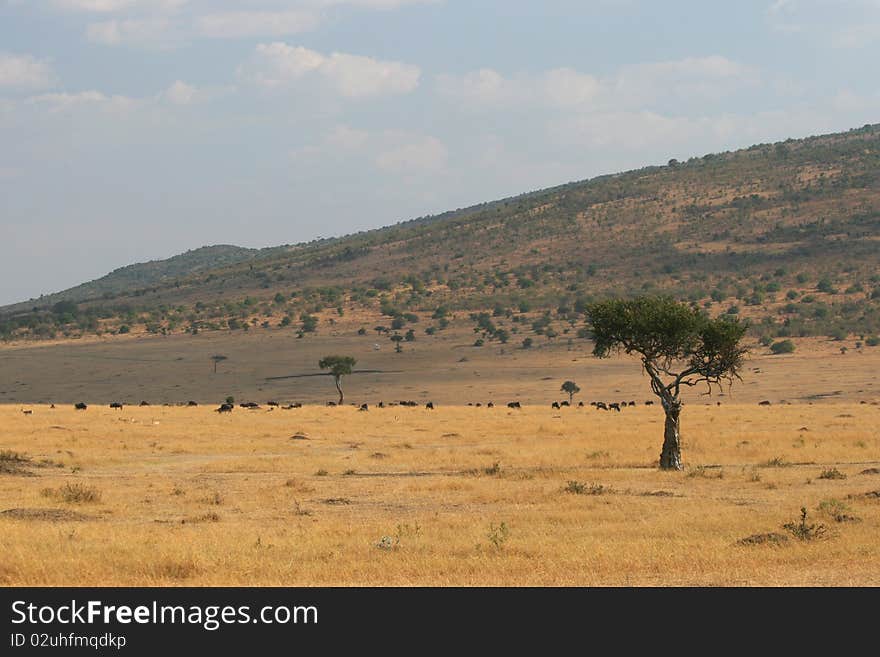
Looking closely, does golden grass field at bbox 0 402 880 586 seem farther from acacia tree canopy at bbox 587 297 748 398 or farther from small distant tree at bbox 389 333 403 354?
small distant tree at bbox 389 333 403 354

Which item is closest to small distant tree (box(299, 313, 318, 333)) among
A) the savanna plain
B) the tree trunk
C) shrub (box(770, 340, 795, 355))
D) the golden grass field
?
shrub (box(770, 340, 795, 355))

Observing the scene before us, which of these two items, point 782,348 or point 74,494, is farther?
point 782,348

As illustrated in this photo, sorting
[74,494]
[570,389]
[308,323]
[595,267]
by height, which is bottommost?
[570,389]

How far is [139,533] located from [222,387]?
82.8 m

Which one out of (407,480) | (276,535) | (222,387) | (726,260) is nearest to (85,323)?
(222,387)

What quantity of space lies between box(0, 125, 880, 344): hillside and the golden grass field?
71.9 meters

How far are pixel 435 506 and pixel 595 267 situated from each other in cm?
12490

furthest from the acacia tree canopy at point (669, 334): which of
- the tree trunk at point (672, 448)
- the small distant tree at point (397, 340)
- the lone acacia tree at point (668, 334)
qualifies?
the small distant tree at point (397, 340)

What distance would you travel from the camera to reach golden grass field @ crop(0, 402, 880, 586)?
16016mm

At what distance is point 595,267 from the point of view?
147 m

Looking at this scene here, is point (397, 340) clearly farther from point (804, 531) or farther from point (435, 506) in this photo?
point (804, 531)

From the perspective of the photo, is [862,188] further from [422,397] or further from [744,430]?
[744,430]

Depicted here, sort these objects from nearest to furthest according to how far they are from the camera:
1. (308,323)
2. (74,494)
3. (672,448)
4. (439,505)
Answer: (439,505), (74,494), (672,448), (308,323)

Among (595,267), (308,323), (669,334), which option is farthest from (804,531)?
(595,267)
